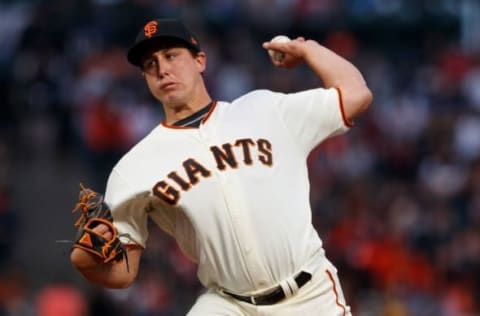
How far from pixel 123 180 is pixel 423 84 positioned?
9.53 metres

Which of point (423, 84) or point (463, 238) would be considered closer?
point (463, 238)

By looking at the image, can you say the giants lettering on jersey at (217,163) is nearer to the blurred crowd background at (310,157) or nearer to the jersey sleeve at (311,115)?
the jersey sleeve at (311,115)

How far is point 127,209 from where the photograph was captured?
5.30m

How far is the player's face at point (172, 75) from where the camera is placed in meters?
5.46

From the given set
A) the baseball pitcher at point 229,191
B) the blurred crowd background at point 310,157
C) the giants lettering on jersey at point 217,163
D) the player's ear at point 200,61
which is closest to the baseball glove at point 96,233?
the baseball pitcher at point 229,191

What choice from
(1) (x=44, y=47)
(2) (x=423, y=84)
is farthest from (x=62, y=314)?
(2) (x=423, y=84)

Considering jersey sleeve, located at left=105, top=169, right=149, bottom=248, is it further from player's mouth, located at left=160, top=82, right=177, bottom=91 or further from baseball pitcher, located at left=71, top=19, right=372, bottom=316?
player's mouth, located at left=160, top=82, right=177, bottom=91

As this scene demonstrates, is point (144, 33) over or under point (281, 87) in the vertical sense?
over

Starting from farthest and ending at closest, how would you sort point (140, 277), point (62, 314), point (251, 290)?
point (140, 277)
point (62, 314)
point (251, 290)

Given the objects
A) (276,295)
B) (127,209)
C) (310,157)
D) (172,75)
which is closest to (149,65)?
(172,75)

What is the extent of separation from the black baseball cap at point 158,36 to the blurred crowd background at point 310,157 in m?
4.17

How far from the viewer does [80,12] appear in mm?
13961

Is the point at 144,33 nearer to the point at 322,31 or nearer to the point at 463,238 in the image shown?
the point at 463,238

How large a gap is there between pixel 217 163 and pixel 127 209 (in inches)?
17.3
